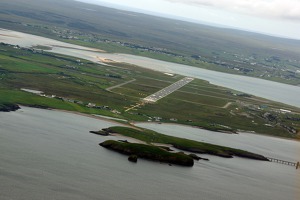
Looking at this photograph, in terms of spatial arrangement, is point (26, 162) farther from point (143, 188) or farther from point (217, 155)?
point (217, 155)

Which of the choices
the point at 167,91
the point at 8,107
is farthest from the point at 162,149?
the point at 167,91

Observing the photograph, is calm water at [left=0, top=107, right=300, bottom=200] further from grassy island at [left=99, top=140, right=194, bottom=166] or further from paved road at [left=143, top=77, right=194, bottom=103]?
paved road at [left=143, top=77, right=194, bottom=103]

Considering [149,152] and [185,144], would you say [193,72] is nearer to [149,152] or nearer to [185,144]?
[185,144]

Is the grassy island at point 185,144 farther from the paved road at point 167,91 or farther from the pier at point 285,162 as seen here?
the paved road at point 167,91

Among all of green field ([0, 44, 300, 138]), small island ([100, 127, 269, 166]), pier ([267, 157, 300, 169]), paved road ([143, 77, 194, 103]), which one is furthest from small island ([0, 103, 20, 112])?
pier ([267, 157, 300, 169])

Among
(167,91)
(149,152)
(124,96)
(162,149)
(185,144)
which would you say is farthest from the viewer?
(167,91)

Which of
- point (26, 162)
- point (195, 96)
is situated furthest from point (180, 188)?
point (195, 96)
